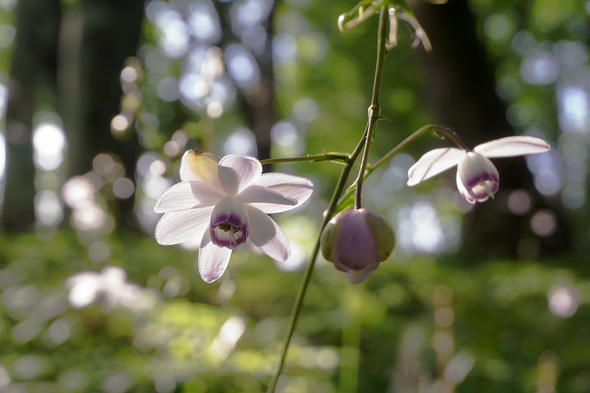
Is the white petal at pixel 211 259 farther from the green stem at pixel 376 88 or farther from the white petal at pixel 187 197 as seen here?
the green stem at pixel 376 88

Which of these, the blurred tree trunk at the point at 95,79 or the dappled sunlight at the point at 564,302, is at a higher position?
the blurred tree trunk at the point at 95,79

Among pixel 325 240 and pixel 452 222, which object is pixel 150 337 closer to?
pixel 325 240

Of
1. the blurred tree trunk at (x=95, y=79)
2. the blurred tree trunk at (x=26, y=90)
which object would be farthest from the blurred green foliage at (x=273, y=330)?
the blurred tree trunk at (x=26, y=90)

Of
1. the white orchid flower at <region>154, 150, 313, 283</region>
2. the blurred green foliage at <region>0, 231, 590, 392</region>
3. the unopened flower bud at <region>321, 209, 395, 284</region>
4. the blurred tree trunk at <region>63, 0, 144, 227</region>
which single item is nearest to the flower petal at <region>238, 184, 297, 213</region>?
the white orchid flower at <region>154, 150, 313, 283</region>

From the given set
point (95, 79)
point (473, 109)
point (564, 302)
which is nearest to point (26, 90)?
point (95, 79)

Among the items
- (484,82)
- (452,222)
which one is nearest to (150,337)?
(484,82)

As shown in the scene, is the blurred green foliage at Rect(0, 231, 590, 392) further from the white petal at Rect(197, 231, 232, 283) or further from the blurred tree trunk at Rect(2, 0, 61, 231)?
the blurred tree trunk at Rect(2, 0, 61, 231)
